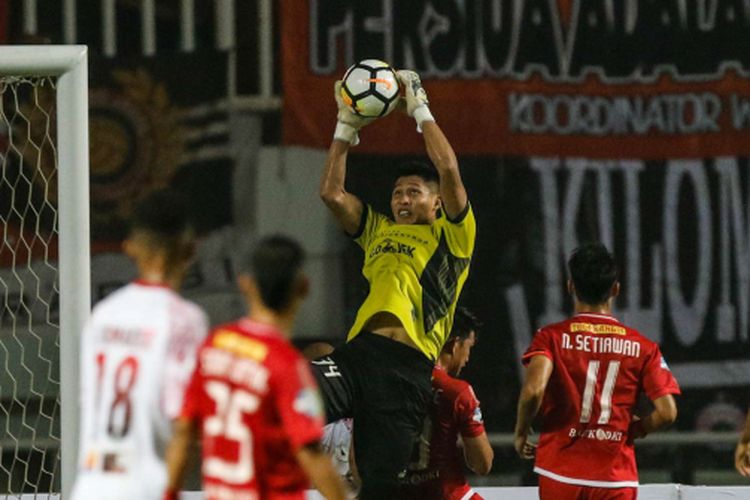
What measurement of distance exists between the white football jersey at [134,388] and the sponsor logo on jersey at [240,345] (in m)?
0.19

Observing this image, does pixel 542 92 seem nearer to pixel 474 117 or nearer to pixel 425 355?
pixel 474 117

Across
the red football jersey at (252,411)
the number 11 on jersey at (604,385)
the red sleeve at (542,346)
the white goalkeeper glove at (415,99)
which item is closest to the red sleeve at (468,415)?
the red sleeve at (542,346)

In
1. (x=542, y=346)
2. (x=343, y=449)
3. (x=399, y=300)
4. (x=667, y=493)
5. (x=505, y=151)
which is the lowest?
(x=667, y=493)

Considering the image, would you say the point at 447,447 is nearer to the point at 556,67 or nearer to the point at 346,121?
the point at 346,121

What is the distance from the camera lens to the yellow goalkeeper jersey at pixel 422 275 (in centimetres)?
643

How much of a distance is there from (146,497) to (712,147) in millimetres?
5251

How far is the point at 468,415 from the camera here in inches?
247

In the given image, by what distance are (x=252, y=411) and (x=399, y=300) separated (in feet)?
8.49

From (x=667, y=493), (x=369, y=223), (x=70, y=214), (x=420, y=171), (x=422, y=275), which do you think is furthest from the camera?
(x=667, y=493)

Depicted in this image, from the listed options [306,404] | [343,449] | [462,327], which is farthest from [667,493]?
[306,404]

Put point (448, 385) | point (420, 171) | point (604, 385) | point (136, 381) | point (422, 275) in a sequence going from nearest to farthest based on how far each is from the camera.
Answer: point (136, 381)
point (604, 385)
point (448, 385)
point (422, 275)
point (420, 171)

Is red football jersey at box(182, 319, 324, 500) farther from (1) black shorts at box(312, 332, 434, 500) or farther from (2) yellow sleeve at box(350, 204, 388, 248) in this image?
(2) yellow sleeve at box(350, 204, 388, 248)

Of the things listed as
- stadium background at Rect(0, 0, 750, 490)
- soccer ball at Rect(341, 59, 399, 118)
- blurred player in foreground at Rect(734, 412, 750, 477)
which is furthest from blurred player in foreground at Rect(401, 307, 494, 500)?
stadium background at Rect(0, 0, 750, 490)

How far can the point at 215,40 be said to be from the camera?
8.47 meters
